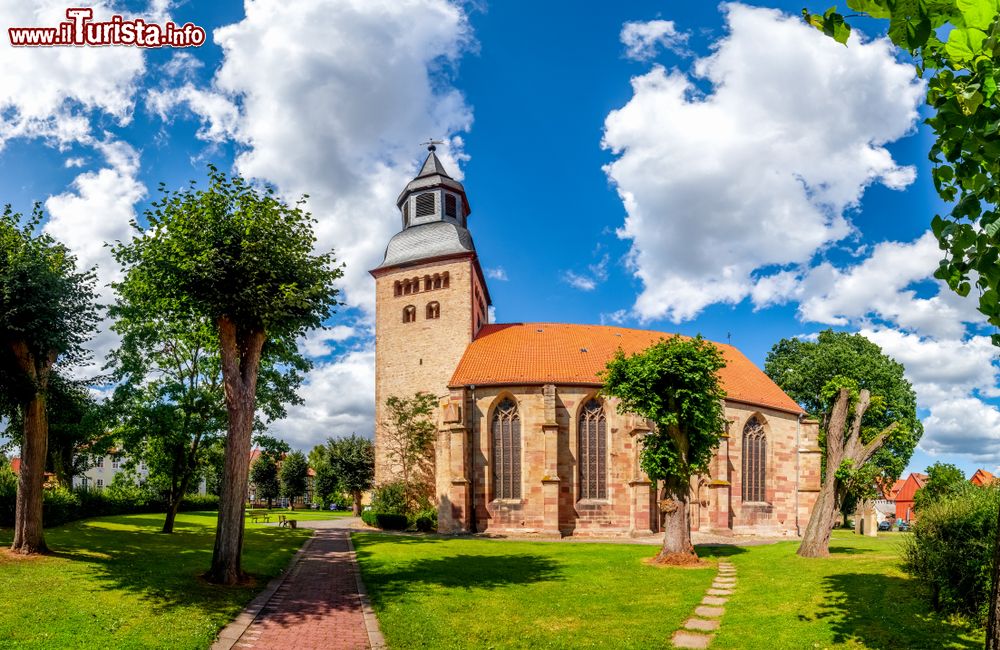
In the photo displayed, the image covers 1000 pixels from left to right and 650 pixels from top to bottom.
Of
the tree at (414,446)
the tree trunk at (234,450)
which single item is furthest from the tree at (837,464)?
the tree at (414,446)

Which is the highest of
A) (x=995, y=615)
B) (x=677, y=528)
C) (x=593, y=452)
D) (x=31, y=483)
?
(x=995, y=615)

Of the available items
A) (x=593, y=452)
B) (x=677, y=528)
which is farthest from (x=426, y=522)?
(x=677, y=528)

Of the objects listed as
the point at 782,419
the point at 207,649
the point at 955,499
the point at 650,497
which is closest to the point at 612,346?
the point at 650,497

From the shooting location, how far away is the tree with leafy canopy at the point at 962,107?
3650mm

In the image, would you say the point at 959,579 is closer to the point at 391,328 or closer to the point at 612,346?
the point at 612,346

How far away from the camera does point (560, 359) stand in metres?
35.7

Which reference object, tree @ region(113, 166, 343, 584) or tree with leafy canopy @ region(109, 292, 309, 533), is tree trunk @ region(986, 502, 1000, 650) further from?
tree with leafy canopy @ region(109, 292, 309, 533)

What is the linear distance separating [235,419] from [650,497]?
2377 cm

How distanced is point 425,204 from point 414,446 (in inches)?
610

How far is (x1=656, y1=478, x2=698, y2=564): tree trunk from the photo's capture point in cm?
2108

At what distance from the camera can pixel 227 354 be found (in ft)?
53.7

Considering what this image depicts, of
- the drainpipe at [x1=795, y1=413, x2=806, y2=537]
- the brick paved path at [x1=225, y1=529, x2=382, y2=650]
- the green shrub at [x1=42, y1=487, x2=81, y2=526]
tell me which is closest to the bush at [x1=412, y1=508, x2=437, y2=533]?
the brick paved path at [x1=225, y1=529, x2=382, y2=650]

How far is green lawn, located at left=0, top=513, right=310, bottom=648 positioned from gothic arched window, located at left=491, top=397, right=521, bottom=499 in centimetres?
1373

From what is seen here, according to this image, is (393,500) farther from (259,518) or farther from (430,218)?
(430,218)
